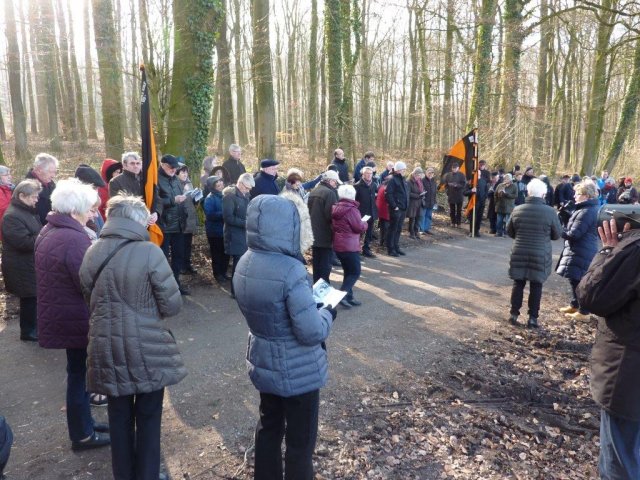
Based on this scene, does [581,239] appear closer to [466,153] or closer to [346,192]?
[346,192]

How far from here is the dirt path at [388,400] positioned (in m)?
3.93

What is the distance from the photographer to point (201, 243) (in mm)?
9820

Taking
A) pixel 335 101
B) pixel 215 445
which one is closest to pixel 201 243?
pixel 215 445

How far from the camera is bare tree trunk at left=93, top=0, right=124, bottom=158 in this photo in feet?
35.9

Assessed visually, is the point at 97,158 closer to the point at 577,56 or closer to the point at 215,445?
the point at 215,445

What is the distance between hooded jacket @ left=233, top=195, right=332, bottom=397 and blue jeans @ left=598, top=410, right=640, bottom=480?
2.18m

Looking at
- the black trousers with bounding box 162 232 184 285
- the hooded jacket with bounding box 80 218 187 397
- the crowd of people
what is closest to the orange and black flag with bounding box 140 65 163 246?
the crowd of people

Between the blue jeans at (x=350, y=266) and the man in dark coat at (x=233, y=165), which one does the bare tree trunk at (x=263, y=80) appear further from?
the blue jeans at (x=350, y=266)

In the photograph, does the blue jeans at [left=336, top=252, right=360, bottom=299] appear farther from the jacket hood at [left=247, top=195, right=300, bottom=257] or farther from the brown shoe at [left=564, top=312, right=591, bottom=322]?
the jacket hood at [left=247, top=195, right=300, bottom=257]

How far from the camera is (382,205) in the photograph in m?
11.6

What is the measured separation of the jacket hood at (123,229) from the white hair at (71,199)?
730 millimetres

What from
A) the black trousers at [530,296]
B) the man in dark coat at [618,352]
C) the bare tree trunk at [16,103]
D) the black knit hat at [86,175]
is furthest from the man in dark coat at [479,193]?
the bare tree trunk at [16,103]

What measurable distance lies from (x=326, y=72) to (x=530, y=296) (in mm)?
13242

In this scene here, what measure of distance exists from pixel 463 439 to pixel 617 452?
1312 mm
